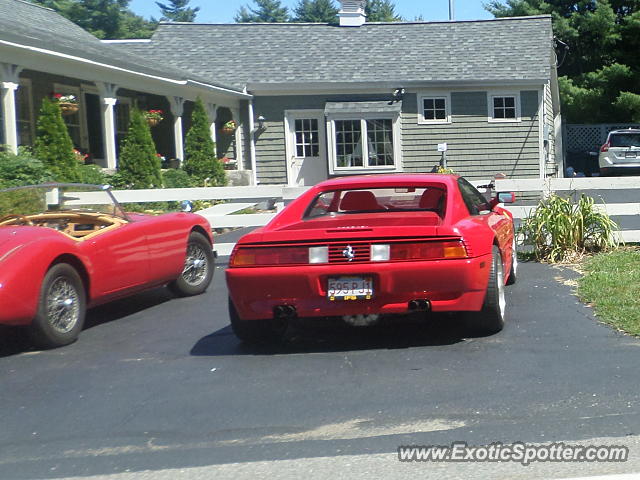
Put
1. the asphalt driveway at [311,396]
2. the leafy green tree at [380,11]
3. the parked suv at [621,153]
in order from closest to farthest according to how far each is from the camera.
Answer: the asphalt driveway at [311,396], the parked suv at [621,153], the leafy green tree at [380,11]

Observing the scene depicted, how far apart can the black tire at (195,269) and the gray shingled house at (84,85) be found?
23.9 feet

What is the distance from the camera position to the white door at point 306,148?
27.4m

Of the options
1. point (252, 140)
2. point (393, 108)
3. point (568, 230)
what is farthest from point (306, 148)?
point (568, 230)

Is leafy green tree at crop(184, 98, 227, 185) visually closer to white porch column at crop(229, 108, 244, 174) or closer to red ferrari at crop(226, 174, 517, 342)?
white porch column at crop(229, 108, 244, 174)

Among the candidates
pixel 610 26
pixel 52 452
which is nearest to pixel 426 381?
pixel 52 452

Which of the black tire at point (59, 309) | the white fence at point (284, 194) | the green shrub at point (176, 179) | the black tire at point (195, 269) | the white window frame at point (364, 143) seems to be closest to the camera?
the black tire at point (59, 309)

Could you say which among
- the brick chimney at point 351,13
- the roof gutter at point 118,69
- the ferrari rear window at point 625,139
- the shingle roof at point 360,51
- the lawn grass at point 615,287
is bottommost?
the lawn grass at point 615,287

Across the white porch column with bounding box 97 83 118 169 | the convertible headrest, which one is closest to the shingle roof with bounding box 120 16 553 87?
the white porch column with bounding box 97 83 118 169

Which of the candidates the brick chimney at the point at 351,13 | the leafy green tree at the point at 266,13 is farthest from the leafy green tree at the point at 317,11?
the brick chimney at the point at 351,13

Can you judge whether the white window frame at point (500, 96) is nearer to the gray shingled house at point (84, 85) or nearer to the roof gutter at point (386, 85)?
the roof gutter at point (386, 85)

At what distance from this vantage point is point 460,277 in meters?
6.31

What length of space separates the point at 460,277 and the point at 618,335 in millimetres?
1389

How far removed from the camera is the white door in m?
27.4

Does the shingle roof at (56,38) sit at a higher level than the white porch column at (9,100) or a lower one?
higher
